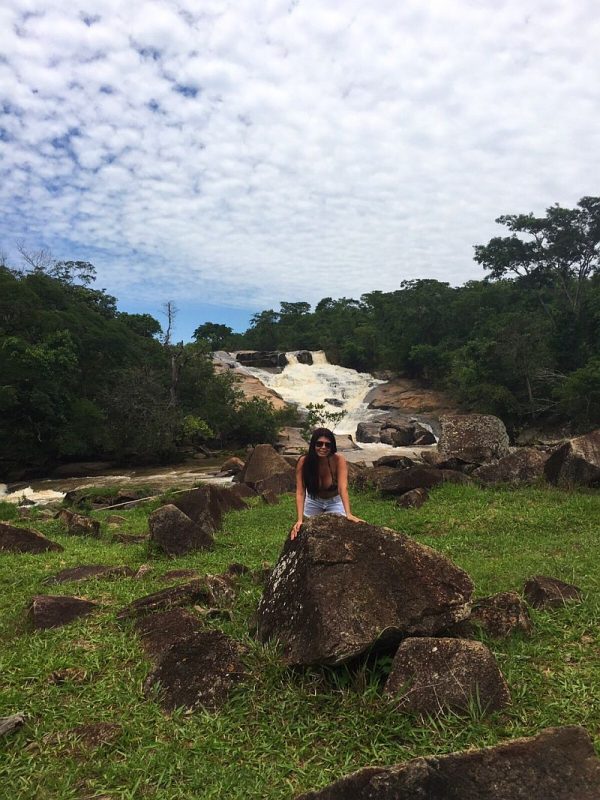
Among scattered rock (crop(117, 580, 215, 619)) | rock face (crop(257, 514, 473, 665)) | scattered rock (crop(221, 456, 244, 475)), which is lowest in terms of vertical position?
scattered rock (crop(221, 456, 244, 475))

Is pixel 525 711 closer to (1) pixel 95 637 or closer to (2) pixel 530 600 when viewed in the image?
(2) pixel 530 600

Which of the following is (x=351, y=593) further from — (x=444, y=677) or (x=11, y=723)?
(x=11, y=723)

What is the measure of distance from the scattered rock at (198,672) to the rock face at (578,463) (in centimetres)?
874

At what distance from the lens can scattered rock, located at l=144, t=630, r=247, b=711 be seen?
12.1ft

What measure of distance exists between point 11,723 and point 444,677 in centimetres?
266

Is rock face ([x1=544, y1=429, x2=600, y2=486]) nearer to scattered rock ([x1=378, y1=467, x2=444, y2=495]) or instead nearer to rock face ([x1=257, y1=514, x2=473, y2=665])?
scattered rock ([x1=378, y1=467, x2=444, y2=495])

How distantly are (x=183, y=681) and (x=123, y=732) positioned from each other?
52 cm

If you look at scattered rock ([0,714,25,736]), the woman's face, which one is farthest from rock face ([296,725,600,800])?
the woman's face

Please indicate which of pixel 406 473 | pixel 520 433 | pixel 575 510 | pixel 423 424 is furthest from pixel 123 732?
pixel 423 424

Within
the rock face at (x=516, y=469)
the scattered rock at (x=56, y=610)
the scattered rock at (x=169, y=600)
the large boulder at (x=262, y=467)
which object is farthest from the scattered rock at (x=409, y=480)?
the scattered rock at (x=56, y=610)

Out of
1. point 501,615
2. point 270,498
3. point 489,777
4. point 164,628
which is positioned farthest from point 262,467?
point 489,777

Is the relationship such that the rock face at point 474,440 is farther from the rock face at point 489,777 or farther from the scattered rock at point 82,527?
the rock face at point 489,777

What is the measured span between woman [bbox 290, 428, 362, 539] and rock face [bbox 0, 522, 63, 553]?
4.99 metres

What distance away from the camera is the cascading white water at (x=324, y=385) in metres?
44.3
